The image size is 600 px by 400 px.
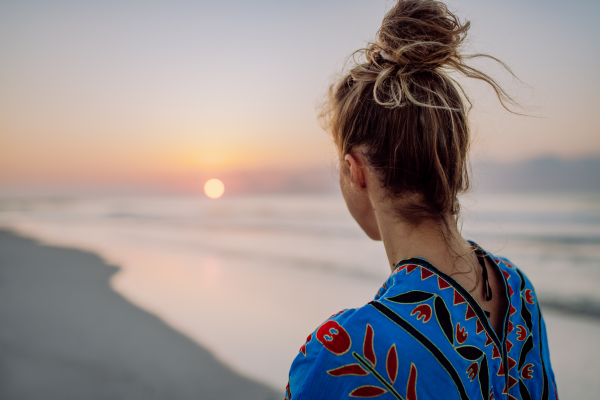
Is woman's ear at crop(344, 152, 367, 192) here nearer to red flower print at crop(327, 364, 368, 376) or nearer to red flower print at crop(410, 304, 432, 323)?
red flower print at crop(410, 304, 432, 323)

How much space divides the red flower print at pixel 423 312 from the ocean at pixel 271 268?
0.47 m

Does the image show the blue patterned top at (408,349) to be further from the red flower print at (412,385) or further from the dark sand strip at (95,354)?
the dark sand strip at (95,354)

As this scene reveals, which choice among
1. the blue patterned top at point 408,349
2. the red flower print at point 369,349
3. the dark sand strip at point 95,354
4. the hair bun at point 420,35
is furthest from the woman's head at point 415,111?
the dark sand strip at point 95,354

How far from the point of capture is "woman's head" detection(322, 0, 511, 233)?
105 cm

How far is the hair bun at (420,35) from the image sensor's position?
3.64 ft

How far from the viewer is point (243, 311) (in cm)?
438

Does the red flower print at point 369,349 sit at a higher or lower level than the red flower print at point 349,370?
Answer: higher

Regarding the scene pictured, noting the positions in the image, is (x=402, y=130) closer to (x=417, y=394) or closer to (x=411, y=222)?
(x=411, y=222)

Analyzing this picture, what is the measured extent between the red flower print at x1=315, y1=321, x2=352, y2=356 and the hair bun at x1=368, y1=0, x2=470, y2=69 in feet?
2.74

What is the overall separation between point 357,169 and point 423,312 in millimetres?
522

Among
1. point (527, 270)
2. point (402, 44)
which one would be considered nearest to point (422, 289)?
point (402, 44)

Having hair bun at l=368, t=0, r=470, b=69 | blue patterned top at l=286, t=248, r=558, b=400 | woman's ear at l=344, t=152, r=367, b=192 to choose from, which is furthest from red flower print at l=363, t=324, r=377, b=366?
hair bun at l=368, t=0, r=470, b=69

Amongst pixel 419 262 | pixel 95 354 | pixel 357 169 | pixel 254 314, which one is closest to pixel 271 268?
pixel 254 314

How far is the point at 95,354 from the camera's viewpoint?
3.35m
